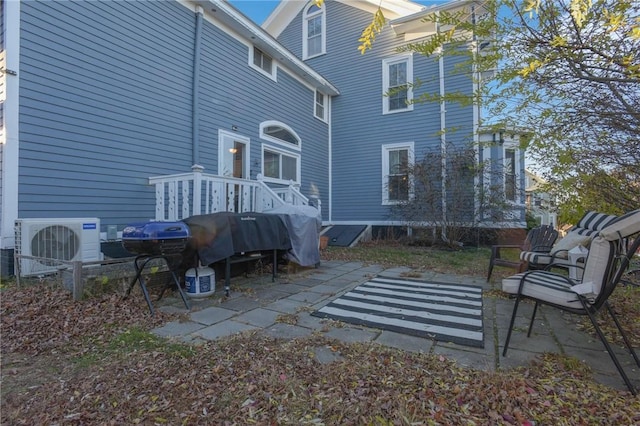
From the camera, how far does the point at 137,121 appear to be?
5527mm

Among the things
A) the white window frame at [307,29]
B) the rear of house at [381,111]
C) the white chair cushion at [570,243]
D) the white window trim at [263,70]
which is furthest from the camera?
the white window frame at [307,29]

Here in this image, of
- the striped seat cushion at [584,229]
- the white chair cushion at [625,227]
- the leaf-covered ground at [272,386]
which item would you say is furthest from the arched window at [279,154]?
the white chair cushion at [625,227]

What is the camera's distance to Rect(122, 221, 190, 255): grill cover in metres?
3.16

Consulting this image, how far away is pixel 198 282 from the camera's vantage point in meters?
3.80

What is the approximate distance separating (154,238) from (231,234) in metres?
1.01

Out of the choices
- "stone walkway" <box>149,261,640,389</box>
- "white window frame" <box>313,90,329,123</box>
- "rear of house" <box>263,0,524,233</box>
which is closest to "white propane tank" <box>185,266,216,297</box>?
"stone walkway" <box>149,261,640,389</box>

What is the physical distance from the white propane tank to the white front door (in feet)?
11.7

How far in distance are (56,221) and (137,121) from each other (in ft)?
7.15

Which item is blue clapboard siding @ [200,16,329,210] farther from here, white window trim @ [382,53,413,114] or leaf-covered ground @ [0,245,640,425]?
leaf-covered ground @ [0,245,640,425]

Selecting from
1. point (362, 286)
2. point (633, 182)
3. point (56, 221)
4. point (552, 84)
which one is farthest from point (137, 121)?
point (633, 182)

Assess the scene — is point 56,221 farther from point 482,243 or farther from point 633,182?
point 482,243

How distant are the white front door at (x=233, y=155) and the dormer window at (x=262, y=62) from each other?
1986mm

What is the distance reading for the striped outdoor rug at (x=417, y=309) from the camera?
2.79 m

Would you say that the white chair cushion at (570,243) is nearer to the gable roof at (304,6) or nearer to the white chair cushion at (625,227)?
the white chair cushion at (625,227)
